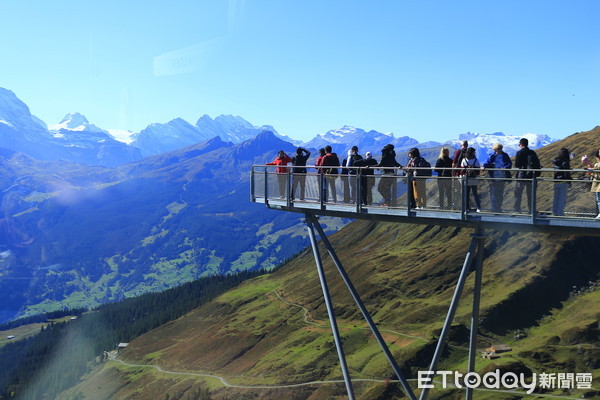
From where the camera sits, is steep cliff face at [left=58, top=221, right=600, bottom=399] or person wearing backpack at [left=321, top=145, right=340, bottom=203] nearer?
person wearing backpack at [left=321, top=145, right=340, bottom=203]

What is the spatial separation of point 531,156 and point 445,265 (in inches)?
6717

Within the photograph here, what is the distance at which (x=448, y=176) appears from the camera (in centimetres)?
2019

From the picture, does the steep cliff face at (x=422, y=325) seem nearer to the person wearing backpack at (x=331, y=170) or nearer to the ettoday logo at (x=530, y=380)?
the ettoday logo at (x=530, y=380)

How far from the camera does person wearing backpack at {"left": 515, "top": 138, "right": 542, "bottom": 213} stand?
18.0 metres

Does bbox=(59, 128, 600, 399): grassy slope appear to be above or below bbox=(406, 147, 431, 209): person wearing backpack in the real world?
below

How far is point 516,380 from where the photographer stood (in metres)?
103

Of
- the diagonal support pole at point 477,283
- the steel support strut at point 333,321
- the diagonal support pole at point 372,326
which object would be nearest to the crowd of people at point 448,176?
the diagonal support pole at point 477,283

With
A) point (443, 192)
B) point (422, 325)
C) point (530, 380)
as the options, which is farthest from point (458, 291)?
point (422, 325)

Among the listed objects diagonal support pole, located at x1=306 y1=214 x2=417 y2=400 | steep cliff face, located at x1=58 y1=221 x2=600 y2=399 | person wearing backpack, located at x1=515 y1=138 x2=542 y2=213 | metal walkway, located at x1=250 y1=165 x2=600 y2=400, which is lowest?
steep cliff face, located at x1=58 y1=221 x2=600 y2=399

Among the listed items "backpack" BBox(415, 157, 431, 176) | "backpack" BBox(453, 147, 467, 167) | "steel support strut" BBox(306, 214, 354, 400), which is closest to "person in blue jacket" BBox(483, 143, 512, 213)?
"backpack" BBox(453, 147, 467, 167)

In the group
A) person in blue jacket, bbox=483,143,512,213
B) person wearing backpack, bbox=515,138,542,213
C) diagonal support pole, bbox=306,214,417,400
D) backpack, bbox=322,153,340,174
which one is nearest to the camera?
person wearing backpack, bbox=515,138,542,213

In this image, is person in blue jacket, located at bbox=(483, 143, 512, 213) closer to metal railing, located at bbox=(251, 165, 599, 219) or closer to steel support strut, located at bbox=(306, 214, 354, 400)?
metal railing, located at bbox=(251, 165, 599, 219)

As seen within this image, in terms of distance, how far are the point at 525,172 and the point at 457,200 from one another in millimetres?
2596

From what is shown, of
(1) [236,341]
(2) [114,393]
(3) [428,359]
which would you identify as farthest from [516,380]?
(2) [114,393]
